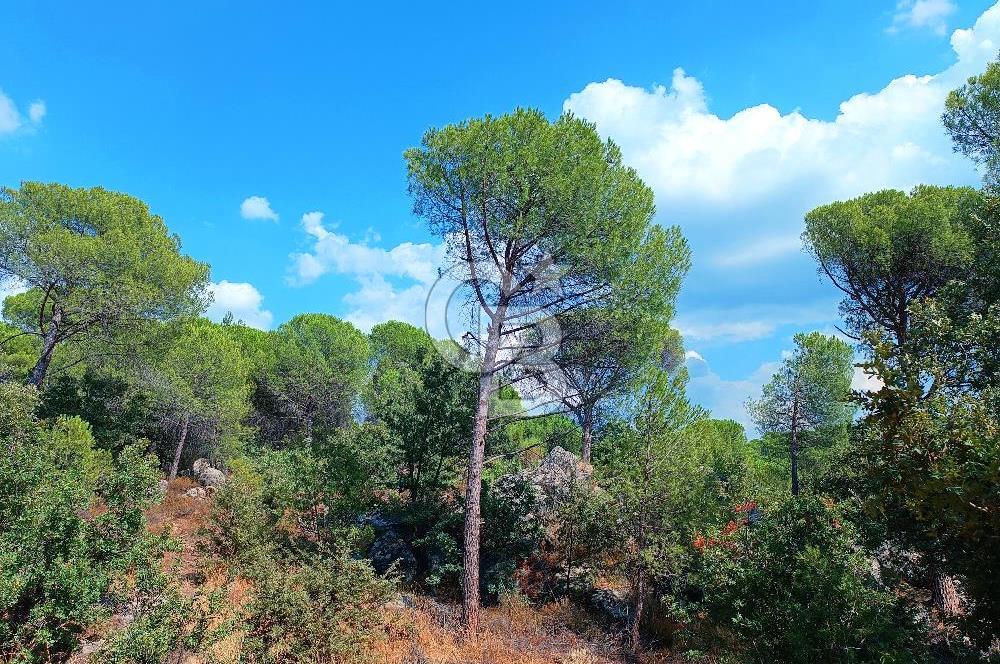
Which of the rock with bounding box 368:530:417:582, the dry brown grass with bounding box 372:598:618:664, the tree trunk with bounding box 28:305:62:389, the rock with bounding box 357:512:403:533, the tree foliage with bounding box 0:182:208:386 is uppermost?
the tree foliage with bounding box 0:182:208:386

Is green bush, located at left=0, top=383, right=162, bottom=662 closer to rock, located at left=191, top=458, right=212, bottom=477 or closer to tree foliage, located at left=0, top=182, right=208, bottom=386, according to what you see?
tree foliage, located at left=0, top=182, right=208, bottom=386

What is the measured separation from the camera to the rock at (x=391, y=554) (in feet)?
44.1

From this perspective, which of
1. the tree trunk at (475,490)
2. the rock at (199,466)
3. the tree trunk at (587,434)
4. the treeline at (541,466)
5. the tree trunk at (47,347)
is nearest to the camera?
the treeline at (541,466)

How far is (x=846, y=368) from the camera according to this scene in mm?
27312

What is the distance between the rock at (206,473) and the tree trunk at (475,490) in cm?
1607

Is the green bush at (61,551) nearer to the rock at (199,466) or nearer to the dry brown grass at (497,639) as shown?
the dry brown grass at (497,639)

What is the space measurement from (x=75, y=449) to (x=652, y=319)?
1468 cm

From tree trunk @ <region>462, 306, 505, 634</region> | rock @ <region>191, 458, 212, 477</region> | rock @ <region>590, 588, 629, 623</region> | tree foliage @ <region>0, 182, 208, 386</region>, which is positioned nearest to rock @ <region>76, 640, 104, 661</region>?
tree trunk @ <region>462, 306, 505, 634</region>

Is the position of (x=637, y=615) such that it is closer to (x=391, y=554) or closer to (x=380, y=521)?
(x=391, y=554)

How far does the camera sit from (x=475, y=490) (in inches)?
448

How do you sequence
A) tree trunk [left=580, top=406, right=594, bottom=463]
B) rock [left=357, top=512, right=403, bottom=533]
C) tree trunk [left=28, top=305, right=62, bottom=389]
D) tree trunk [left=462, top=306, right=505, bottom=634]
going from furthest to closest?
tree trunk [left=580, top=406, right=594, bottom=463], tree trunk [left=28, top=305, right=62, bottom=389], rock [left=357, top=512, right=403, bottom=533], tree trunk [left=462, top=306, right=505, bottom=634]

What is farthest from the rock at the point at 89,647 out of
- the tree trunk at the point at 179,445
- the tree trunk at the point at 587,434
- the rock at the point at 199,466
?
the rock at the point at 199,466

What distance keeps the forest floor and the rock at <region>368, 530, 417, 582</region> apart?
4.72 ft

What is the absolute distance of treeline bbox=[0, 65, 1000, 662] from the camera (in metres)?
5.38
